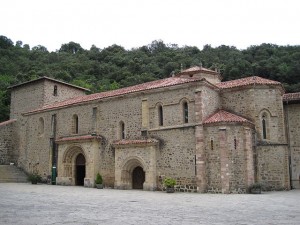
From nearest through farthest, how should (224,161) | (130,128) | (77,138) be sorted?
(224,161), (130,128), (77,138)

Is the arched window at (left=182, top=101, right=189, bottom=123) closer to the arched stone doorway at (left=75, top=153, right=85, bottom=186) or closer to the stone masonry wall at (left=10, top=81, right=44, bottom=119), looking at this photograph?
the arched stone doorway at (left=75, top=153, right=85, bottom=186)

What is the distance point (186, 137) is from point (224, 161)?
308cm

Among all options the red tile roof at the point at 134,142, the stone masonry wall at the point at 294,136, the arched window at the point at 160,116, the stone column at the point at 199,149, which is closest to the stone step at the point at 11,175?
the red tile roof at the point at 134,142

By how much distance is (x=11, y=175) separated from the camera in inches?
1243

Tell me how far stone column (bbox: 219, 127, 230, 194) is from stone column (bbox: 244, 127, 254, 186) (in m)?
1.39

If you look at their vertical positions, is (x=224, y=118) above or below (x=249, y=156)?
above

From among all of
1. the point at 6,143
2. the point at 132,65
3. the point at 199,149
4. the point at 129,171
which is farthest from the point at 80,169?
the point at 132,65

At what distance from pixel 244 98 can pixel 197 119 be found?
4.32 m

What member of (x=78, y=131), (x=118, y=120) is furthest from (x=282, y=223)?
(x=78, y=131)

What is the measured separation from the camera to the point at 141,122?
24.4 metres

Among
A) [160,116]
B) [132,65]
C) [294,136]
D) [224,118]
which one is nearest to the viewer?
[224,118]

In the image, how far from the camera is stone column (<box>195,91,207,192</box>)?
20.5 m

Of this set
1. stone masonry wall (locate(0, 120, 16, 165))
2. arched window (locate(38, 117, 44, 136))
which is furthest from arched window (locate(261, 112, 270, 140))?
stone masonry wall (locate(0, 120, 16, 165))

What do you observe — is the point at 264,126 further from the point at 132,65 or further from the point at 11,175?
the point at 132,65
